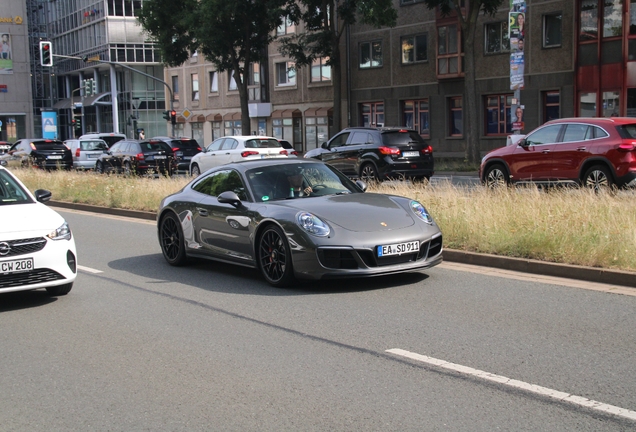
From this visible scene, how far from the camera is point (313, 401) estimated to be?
508 centimetres

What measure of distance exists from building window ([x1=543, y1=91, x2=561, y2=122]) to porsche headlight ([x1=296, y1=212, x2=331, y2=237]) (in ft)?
106

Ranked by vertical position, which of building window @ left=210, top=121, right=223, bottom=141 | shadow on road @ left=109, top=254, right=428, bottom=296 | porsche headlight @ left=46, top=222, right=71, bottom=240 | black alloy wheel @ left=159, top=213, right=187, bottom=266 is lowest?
shadow on road @ left=109, top=254, right=428, bottom=296

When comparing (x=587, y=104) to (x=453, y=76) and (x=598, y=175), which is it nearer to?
(x=453, y=76)

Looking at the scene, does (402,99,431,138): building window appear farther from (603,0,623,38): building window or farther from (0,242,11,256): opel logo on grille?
(0,242,11,256): opel logo on grille

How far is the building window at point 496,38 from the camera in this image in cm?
4044

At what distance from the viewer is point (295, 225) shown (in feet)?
28.5

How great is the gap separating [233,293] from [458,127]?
3631 centimetres

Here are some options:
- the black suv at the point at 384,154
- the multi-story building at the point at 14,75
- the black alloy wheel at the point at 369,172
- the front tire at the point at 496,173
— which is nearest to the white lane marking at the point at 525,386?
the front tire at the point at 496,173

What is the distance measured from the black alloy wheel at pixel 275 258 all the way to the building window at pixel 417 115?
120ft

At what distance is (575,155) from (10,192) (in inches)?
456

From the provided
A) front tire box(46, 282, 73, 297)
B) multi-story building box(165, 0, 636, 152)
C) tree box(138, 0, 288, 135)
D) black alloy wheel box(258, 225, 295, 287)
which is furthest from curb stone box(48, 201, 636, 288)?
tree box(138, 0, 288, 135)

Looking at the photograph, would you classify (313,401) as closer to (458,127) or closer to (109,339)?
(109,339)

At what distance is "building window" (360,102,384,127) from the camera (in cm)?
4828

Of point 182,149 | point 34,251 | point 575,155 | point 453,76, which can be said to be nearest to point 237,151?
point 182,149
